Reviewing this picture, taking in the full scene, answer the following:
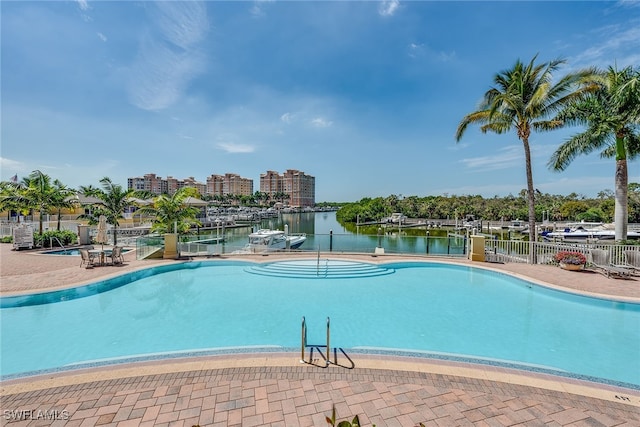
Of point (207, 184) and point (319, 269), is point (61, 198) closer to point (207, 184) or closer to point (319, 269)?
point (319, 269)

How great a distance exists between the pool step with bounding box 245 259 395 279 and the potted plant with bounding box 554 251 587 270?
20.4 feet

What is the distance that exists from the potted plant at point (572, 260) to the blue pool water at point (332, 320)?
2719 mm

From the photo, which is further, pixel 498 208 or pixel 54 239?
pixel 498 208

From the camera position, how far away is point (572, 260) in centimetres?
1023

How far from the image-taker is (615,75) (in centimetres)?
1143

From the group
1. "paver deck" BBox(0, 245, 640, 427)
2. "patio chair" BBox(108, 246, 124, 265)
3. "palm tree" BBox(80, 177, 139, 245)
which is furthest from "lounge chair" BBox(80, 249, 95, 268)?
"paver deck" BBox(0, 245, 640, 427)

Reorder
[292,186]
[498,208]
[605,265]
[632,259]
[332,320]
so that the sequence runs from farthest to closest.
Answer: [292,186]
[498,208]
[632,259]
[605,265]
[332,320]

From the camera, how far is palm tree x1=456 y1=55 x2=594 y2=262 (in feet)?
39.3

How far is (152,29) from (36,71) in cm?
391

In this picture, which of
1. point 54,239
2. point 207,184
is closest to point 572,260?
point 54,239

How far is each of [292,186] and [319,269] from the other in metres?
133

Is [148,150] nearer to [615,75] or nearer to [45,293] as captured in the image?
[45,293]

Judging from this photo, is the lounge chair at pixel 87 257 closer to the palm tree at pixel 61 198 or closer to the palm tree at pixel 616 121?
the palm tree at pixel 61 198

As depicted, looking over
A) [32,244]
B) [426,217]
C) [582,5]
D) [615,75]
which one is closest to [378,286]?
[582,5]
